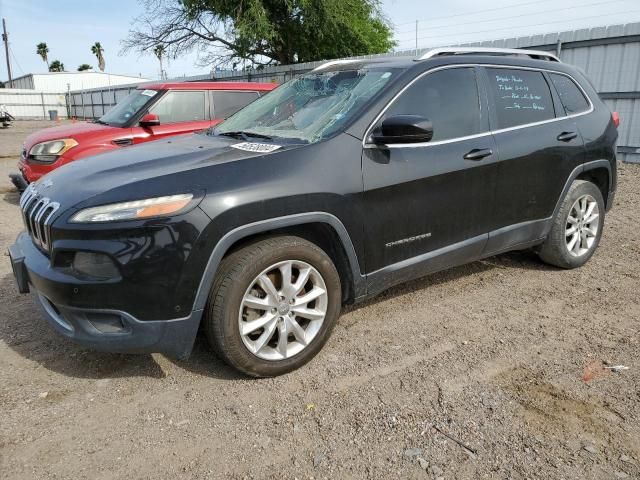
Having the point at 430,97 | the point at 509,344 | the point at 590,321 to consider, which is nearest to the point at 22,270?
the point at 430,97

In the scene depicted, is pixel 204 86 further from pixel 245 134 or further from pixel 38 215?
pixel 38 215

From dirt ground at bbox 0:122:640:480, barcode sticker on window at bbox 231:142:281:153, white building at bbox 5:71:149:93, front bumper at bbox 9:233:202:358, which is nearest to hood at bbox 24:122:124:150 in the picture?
dirt ground at bbox 0:122:640:480

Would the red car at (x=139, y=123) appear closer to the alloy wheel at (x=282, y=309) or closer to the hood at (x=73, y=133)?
the hood at (x=73, y=133)

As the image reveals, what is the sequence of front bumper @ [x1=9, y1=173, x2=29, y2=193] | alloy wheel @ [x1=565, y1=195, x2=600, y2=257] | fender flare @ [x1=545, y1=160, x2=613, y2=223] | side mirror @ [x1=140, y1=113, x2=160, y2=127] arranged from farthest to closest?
side mirror @ [x1=140, y1=113, x2=160, y2=127] < front bumper @ [x1=9, y1=173, x2=29, y2=193] < alloy wheel @ [x1=565, y1=195, x2=600, y2=257] < fender flare @ [x1=545, y1=160, x2=613, y2=223]

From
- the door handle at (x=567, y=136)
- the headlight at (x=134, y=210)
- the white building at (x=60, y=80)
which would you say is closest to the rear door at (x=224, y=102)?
the door handle at (x=567, y=136)

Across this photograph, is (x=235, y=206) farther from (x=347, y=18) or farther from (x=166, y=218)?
(x=347, y=18)

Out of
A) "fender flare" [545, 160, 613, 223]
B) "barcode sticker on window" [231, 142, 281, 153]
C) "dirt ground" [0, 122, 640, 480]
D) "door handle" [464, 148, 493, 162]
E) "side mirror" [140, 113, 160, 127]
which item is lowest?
"dirt ground" [0, 122, 640, 480]

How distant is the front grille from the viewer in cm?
265

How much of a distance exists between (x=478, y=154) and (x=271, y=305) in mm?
1836

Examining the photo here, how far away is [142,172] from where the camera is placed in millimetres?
2736

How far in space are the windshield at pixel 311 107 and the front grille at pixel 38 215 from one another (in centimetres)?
130

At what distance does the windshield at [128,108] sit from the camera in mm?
7223

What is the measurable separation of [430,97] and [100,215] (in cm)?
221

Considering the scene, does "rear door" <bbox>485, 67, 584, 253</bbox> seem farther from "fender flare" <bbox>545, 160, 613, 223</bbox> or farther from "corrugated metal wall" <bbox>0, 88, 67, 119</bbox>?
"corrugated metal wall" <bbox>0, 88, 67, 119</bbox>
